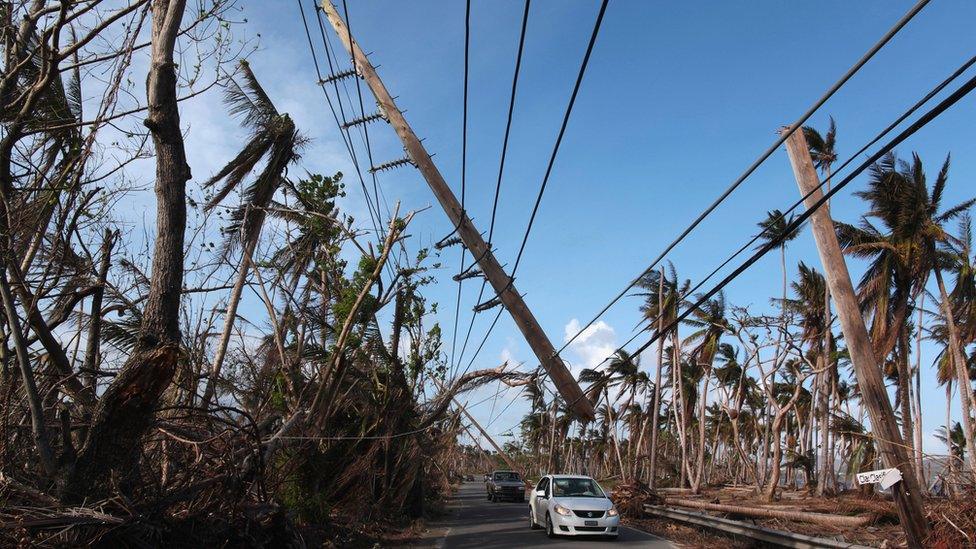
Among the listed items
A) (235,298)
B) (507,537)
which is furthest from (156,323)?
(507,537)

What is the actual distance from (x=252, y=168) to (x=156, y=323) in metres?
7.42

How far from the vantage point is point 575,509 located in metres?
16.5

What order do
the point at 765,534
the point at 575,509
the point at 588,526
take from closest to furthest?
1. the point at 765,534
2. the point at 588,526
3. the point at 575,509

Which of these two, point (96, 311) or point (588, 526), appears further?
point (588, 526)

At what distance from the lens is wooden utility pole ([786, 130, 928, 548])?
9945 millimetres

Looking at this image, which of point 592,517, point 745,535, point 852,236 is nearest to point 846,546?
point 745,535

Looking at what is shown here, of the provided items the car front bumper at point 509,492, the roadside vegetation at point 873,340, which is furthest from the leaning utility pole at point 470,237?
the car front bumper at point 509,492

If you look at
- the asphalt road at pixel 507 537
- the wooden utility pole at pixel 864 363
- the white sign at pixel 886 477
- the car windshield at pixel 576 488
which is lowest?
the asphalt road at pixel 507 537

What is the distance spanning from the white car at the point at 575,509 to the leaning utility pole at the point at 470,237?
6.08 meters

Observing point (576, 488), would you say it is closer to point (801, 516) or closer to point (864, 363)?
point (801, 516)

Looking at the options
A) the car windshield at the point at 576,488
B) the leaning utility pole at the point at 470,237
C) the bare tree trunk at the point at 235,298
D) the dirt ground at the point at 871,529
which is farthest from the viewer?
the car windshield at the point at 576,488

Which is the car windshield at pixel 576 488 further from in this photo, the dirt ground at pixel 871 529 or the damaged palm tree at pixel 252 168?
the damaged palm tree at pixel 252 168

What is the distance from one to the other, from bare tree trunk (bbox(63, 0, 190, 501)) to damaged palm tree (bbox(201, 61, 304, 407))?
17.1ft

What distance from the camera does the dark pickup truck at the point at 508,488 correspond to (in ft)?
122
